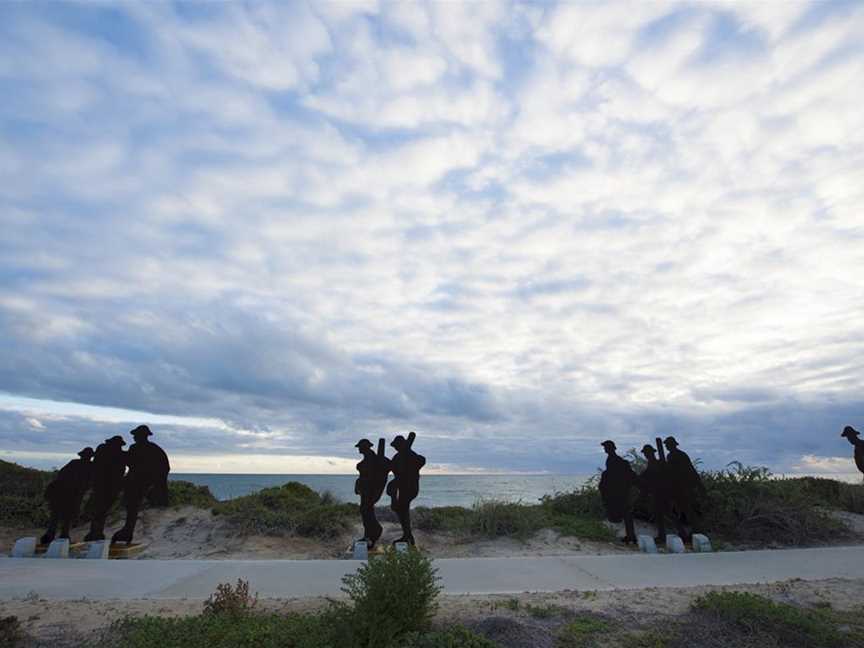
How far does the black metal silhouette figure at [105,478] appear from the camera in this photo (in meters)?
9.81

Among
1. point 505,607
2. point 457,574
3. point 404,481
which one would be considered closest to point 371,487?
point 404,481

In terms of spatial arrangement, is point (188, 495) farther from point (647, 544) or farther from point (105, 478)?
point (647, 544)

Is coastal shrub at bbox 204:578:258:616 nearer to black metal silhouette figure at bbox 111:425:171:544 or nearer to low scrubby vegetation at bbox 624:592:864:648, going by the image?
low scrubby vegetation at bbox 624:592:864:648

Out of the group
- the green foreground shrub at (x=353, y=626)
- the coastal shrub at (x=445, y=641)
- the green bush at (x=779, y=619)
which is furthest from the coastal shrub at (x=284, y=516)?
the green bush at (x=779, y=619)

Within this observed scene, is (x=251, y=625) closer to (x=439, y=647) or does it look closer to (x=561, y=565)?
(x=439, y=647)

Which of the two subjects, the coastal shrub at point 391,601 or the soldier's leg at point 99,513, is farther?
the soldier's leg at point 99,513

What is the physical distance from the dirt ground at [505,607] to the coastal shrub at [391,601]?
1.84 ft

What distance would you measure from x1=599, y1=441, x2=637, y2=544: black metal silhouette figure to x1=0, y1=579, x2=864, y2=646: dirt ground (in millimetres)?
3748

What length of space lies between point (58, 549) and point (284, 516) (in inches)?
161

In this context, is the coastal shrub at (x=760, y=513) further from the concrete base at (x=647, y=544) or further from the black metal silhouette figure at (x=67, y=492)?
the black metal silhouette figure at (x=67, y=492)

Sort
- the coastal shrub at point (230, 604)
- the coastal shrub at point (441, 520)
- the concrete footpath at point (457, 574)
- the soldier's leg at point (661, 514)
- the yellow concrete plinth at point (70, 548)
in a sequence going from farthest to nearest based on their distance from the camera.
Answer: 1. the coastal shrub at point (441, 520)
2. the soldier's leg at point (661, 514)
3. the yellow concrete plinth at point (70, 548)
4. the concrete footpath at point (457, 574)
5. the coastal shrub at point (230, 604)

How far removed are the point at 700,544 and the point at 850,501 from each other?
318 inches

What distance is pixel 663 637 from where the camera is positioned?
465 cm

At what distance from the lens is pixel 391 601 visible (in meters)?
4.52
